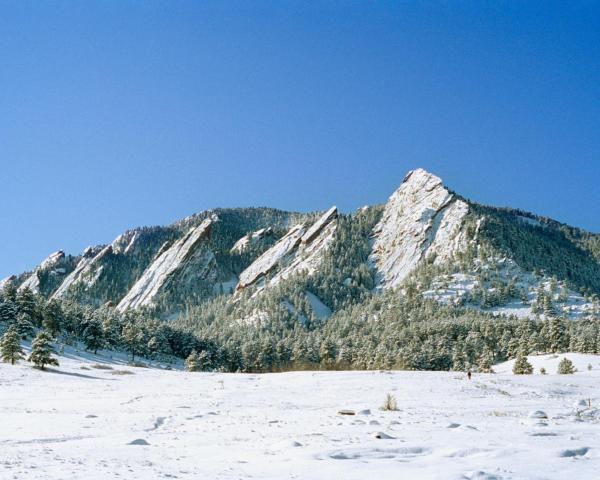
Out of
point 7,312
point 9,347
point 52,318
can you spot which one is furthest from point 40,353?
point 52,318

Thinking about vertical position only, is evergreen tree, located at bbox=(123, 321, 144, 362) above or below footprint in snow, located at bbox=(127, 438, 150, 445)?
below

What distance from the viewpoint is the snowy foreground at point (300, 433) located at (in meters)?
11.1

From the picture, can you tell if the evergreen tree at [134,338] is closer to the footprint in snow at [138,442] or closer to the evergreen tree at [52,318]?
the evergreen tree at [52,318]

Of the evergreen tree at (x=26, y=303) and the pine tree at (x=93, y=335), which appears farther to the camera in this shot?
the evergreen tree at (x=26, y=303)

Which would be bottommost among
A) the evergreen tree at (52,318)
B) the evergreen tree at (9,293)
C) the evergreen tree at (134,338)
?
the evergreen tree at (134,338)

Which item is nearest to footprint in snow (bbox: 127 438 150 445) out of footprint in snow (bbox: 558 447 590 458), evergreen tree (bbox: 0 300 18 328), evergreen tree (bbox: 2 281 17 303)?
footprint in snow (bbox: 558 447 590 458)

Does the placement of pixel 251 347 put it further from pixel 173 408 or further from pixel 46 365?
pixel 173 408

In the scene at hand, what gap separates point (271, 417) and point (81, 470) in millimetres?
11588

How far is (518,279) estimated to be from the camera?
17112 cm

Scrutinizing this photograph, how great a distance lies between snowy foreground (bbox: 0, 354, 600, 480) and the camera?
436 inches

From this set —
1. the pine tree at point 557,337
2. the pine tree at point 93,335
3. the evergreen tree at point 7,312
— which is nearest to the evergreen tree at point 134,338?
the pine tree at point 93,335

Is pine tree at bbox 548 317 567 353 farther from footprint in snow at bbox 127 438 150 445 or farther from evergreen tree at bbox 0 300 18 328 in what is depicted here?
evergreen tree at bbox 0 300 18 328

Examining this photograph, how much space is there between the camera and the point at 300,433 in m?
16.4

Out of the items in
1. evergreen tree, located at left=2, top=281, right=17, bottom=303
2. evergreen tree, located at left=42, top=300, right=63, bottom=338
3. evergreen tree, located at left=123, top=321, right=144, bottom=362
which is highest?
evergreen tree, located at left=2, top=281, right=17, bottom=303
